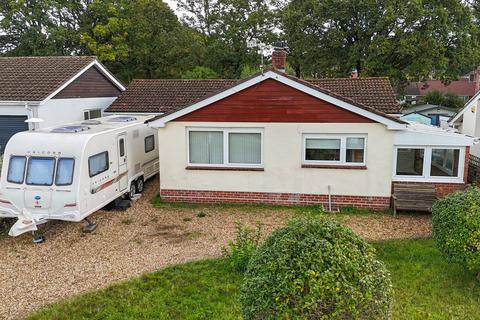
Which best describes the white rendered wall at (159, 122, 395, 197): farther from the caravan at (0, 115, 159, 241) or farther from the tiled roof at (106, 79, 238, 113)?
the tiled roof at (106, 79, 238, 113)

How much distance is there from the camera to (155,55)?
3434 centimetres

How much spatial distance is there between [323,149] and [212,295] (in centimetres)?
678

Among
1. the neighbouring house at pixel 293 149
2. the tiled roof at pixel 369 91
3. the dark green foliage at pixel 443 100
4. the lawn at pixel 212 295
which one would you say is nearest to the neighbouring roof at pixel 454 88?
the dark green foliage at pixel 443 100

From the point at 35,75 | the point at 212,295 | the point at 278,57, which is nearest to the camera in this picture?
the point at 212,295

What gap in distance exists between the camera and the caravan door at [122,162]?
12.1 meters

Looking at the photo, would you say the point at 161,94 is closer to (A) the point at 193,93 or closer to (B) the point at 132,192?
(A) the point at 193,93

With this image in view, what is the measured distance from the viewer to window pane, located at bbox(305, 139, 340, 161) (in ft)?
40.2

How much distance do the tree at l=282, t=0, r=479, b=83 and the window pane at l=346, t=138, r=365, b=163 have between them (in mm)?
20098

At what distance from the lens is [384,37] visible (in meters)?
30.5

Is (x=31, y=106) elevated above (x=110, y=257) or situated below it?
above

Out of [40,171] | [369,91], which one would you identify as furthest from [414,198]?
[40,171]

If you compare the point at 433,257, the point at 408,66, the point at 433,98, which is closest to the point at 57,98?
the point at 433,257

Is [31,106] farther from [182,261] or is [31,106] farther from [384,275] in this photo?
[384,275]

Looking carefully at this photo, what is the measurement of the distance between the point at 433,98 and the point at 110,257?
48534mm
